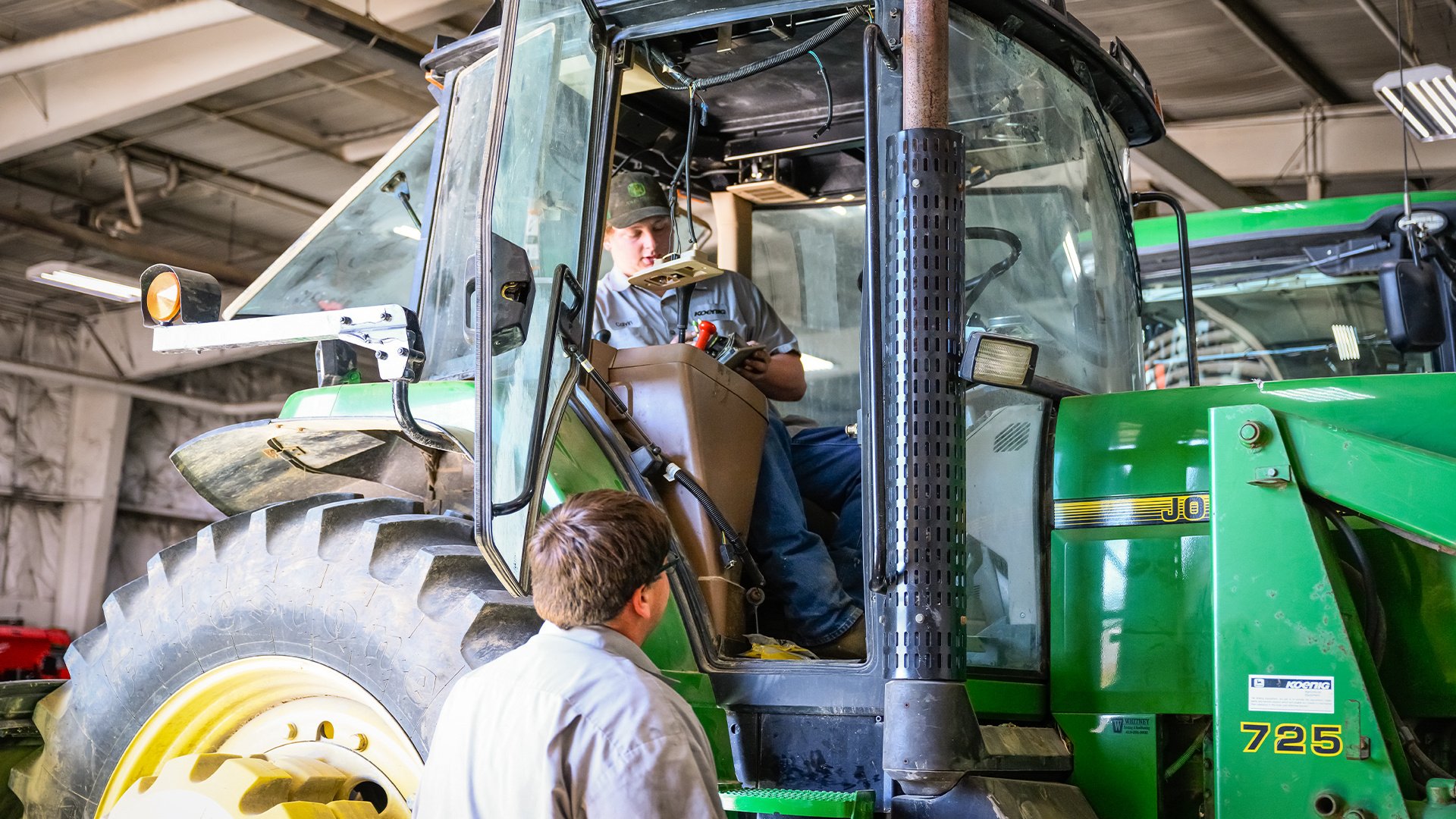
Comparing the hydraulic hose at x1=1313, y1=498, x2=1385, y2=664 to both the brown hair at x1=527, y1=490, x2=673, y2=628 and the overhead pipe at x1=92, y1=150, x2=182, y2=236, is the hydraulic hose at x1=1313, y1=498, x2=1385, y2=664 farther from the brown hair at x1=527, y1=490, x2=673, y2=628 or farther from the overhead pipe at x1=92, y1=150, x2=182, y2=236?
the overhead pipe at x1=92, y1=150, x2=182, y2=236

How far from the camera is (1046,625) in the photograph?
10.4ft

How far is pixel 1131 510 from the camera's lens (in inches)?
123

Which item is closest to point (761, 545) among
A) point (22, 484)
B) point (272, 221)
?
point (272, 221)

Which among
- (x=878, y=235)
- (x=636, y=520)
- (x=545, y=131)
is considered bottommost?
(x=636, y=520)

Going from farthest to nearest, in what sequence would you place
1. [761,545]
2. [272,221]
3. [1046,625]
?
[272,221] < [761,545] < [1046,625]

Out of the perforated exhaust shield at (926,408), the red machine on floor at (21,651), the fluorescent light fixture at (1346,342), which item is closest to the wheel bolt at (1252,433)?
the perforated exhaust shield at (926,408)

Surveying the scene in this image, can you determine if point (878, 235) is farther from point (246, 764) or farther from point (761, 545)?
point (246, 764)

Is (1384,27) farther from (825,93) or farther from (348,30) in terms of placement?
(825,93)

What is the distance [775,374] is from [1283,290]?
5.15m

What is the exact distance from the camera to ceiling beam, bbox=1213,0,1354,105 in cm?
1021

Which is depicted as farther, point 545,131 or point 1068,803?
point 545,131

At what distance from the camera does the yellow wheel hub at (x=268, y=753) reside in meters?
2.99

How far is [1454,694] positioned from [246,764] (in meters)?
2.56

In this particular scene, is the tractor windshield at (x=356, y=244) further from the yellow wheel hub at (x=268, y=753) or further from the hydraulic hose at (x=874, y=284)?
the hydraulic hose at (x=874, y=284)
